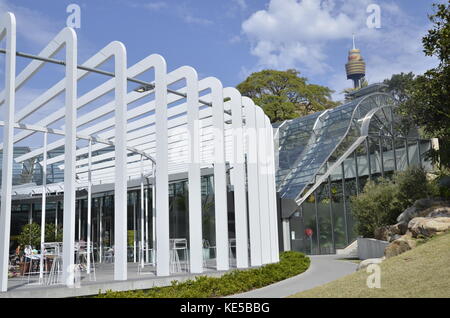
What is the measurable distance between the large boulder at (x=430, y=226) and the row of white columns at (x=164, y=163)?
4359mm

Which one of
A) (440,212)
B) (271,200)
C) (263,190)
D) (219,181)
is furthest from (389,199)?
(219,181)

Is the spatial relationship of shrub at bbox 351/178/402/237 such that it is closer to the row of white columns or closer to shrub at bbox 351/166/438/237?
shrub at bbox 351/166/438/237

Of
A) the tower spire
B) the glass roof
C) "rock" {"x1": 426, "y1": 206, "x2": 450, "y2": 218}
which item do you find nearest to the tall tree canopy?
the glass roof

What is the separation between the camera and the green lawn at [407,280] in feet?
25.2

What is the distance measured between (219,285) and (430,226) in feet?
22.8

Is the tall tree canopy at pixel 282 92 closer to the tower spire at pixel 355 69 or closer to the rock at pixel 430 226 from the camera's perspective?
the rock at pixel 430 226

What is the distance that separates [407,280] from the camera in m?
8.46

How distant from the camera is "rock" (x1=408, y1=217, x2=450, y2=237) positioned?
44.6ft

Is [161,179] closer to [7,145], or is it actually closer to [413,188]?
[7,145]

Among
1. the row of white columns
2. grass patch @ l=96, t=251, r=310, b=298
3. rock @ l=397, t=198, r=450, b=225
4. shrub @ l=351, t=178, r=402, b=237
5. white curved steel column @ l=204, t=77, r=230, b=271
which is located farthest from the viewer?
shrub @ l=351, t=178, r=402, b=237

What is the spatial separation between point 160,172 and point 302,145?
21282 mm

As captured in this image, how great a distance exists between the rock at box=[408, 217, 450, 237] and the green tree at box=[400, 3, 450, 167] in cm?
348

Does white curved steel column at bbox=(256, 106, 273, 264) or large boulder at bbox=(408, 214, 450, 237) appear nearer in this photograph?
large boulder at bbox=(408, 214, 450, 237)
